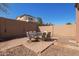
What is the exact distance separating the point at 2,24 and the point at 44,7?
352cm

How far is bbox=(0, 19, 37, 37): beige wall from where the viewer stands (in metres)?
11.0

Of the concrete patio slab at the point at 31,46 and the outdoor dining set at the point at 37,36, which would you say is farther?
the outdoor dining set at the point at 37,36

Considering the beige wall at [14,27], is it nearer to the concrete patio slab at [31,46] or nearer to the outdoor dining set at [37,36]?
the outdoor dining set at [37,36]

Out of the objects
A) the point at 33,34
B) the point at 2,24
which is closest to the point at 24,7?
the point at 33,34

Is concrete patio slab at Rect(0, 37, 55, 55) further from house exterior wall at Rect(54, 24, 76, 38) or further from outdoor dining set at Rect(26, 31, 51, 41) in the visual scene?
house exterior wall at Rect(54, 24, 76, 38)

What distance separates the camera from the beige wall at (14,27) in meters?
11.0

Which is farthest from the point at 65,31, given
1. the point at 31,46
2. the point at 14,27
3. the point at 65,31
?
the point at 31,46

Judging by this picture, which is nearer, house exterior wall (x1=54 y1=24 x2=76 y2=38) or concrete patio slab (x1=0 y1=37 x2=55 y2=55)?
concrete patio slab (x1=0 y1=37 x2=55 y2=55)

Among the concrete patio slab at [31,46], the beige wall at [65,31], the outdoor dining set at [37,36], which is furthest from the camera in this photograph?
the beige wall at [65,31]

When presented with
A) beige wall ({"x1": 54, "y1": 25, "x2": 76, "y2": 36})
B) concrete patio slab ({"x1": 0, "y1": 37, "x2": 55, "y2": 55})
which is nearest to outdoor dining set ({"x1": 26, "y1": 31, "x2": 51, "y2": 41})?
concrete patio slab ({"x1": 0, "y1": 37, "x2": 55, "y2": 55})

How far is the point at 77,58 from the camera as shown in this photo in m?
5.56

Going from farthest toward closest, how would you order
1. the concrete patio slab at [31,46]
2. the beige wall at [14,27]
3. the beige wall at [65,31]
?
the beige wall at [65,31] < the beige wall at [14,27] < the concrete patio slab at [31,46]

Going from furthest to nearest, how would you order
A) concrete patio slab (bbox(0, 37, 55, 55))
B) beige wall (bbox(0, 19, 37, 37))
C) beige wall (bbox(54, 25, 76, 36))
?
beige wall (bbox(54, 25, 76, 36)) < beige wall (bbox(0, 19, 37, 37)) < concrete patio slab (bbox(0, 37, 55, 55))

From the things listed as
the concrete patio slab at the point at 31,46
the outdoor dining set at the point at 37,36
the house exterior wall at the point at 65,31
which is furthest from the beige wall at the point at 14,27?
the house exterior wall at the point at 65,31
